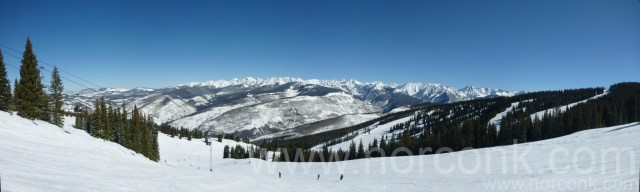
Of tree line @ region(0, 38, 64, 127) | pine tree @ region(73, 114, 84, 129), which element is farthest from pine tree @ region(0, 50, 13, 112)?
pine tree @ region(73, 114, 84, 129)

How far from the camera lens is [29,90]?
53188mm

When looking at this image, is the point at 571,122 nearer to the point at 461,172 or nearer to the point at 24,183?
the point at 461,172

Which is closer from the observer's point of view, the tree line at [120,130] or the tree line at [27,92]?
the tree line at [27,92]

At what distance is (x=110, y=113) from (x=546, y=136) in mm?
137599

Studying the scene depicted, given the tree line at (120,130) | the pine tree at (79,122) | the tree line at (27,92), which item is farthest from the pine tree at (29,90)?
the pine tree at (79,122)

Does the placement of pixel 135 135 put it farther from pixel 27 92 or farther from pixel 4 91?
pixel 27 92

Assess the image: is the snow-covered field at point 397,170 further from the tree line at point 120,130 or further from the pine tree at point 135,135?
the pine tree at point 135,135

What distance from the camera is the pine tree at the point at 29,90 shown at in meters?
51.9

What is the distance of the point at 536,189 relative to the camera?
101 ft

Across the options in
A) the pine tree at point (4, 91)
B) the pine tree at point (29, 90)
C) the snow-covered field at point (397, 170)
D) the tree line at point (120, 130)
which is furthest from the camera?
the tree line at point (120, 130)

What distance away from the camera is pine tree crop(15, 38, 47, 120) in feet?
170

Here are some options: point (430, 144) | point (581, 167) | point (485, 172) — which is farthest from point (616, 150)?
point (430, 144)

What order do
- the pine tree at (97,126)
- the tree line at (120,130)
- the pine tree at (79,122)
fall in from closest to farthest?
1. the pine tree at (97,126)
2. the tree line at (120,130)
3. the pine tree at (79,122)

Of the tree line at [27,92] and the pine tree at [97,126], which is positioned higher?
the tree line at [27,92]
